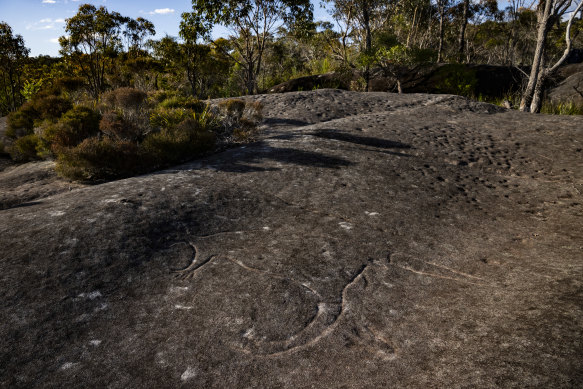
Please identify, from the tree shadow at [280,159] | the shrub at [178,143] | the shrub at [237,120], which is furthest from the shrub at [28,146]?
the tree shadow at [280,159]

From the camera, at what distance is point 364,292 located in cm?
253

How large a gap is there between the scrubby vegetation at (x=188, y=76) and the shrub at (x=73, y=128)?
2cm

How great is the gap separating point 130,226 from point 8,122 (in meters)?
8.02

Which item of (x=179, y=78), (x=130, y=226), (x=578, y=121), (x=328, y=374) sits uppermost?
(x=179, y=78)

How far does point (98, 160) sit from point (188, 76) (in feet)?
46.2

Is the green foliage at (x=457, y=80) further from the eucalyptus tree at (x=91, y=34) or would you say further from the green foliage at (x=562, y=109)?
the eucalyptus tree at (x=91, y=34)

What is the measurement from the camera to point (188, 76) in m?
17.9

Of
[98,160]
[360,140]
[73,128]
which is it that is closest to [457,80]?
[360,140]

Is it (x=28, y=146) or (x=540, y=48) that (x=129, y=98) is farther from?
(x=540, y=48)

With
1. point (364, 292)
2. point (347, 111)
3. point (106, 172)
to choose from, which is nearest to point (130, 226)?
point (364, 292)

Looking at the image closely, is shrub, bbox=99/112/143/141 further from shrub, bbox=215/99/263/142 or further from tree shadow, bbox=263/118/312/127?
tree shadow, bbox=263/118/312/127

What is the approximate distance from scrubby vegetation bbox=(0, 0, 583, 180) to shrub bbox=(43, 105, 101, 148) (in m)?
0.02

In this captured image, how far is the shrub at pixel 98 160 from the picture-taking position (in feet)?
16.6

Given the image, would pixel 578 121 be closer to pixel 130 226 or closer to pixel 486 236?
pixel 486 236
